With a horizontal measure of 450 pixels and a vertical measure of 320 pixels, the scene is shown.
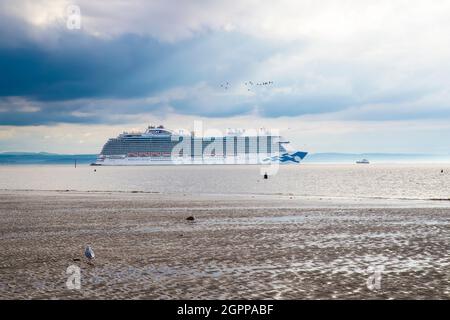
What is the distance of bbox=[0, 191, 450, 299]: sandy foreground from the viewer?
1110cm

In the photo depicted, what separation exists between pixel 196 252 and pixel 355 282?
6.03 metres

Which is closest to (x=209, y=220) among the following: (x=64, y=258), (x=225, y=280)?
(x=64, y=258)

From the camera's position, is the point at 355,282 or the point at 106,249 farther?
the point at 106,249

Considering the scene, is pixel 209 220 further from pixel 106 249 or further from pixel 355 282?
pixel 355 282

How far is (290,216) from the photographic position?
2933 cm

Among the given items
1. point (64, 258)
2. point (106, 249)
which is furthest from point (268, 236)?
point (64, 258)

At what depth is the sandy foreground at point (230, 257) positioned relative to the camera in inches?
437

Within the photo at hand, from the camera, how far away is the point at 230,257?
15445mm

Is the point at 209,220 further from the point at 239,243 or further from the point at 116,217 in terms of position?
the point at 239,243

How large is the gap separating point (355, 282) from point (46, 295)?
6.73 meters
